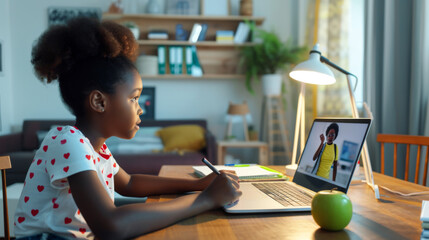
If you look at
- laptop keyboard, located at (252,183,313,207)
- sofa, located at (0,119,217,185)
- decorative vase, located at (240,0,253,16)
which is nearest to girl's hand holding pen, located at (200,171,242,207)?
laptop keyboard, located at (252,183,313,207)

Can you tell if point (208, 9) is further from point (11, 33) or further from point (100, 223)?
point (100, 223)

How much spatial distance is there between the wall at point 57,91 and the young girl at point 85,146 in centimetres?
328

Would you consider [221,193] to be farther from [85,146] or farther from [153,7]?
[153,7]

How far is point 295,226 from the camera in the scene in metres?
0.74

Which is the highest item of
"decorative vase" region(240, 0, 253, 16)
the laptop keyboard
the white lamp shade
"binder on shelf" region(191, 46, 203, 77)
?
"decorative vase" region(240, 0, 253, 16)

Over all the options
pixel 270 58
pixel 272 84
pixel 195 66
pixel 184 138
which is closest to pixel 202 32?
pixel 195 66

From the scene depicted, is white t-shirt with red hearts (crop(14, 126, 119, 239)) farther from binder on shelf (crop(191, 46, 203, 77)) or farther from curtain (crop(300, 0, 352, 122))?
binder on shelf (crop(191, 46, 203, 77))

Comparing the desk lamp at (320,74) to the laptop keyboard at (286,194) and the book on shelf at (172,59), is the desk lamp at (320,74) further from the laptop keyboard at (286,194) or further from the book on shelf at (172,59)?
the book on shelf at (172,59)

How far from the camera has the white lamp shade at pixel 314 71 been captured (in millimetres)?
1127

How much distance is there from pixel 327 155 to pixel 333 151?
0.9 inches

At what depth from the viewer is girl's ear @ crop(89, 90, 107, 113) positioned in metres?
0.86

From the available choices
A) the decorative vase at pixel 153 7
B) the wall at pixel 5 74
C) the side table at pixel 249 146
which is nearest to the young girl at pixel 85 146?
the side table at pixel 249 146

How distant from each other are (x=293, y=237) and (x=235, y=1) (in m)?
3.81

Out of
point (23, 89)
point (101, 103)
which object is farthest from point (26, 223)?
point (23, 89)
